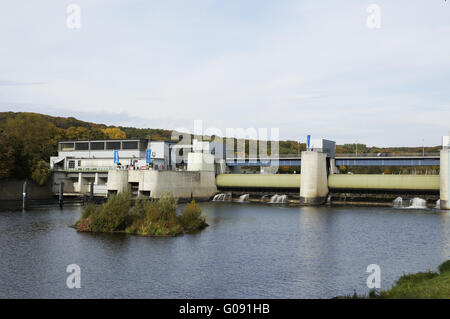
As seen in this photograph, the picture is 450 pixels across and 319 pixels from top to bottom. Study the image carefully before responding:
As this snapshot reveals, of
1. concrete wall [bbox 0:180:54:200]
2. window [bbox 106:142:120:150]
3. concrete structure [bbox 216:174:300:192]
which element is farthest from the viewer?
window [bbox 106:142:120:150]

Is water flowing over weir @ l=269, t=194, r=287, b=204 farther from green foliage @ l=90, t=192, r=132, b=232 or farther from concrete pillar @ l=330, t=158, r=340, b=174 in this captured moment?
green foliage @ l=90, t=192, r=132, b=232

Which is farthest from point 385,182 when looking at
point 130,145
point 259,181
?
point 130,145

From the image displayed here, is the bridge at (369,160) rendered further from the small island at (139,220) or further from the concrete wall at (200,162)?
the small island at (139,220)

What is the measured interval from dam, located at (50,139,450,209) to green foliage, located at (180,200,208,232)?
1126 inches

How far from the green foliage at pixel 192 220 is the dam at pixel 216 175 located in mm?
28597

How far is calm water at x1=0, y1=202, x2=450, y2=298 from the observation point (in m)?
23.5

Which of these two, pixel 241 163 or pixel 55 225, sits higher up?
pixel 241 163

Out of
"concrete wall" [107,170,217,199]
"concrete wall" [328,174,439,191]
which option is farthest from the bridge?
"concrete wall" [107,170,217,199]

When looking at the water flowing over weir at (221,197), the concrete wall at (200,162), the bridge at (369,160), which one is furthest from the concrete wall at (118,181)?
the bridge at (369,160)

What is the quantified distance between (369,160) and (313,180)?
10.8m
